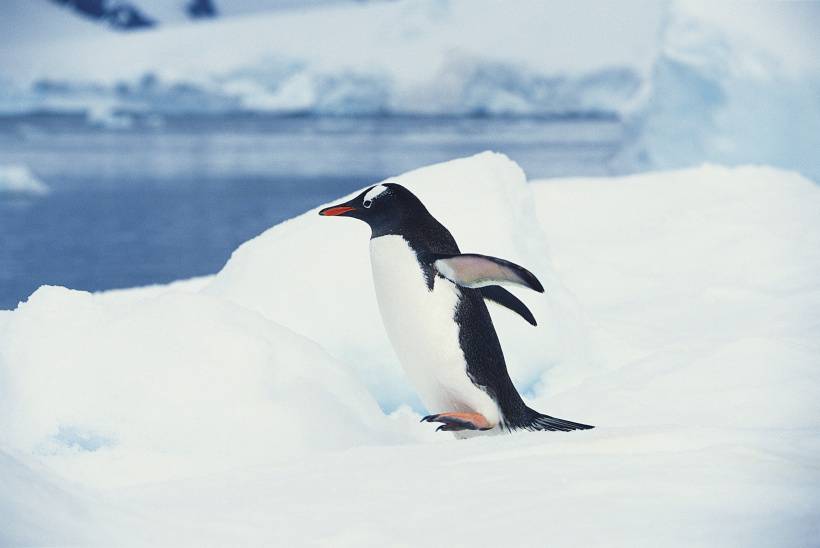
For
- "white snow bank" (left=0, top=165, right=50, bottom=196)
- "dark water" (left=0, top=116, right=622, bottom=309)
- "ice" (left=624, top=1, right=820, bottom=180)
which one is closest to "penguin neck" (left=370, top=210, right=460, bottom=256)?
"ice" (left=624, top=1, right=820, bottom=180)

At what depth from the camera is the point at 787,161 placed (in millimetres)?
10469

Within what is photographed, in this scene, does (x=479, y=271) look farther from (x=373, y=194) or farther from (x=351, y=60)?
(x=351, y=60)

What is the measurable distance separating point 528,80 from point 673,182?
29.9 metres

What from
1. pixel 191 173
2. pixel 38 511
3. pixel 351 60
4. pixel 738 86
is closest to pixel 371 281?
pixel 38 511

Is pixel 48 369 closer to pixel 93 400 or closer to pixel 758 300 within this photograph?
pixel 93 400

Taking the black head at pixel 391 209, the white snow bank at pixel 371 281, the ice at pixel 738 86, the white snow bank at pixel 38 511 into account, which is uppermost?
the ice at pixel 738 86

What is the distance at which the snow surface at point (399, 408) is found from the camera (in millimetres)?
1666

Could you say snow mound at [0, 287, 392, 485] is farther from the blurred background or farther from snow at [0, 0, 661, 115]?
snow at [0, 0, 661, 115]

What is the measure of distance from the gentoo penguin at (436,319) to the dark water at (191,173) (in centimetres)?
1024

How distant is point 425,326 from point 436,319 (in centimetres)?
4

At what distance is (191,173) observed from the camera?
34.5 meters

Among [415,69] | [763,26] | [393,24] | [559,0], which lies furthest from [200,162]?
[763,26]

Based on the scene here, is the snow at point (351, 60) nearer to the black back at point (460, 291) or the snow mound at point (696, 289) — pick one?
the snow mound at point (696, 289)

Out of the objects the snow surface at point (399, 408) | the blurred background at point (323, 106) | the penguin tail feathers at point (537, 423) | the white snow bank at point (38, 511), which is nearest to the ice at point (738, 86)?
the blurred background at point (323, 106)
